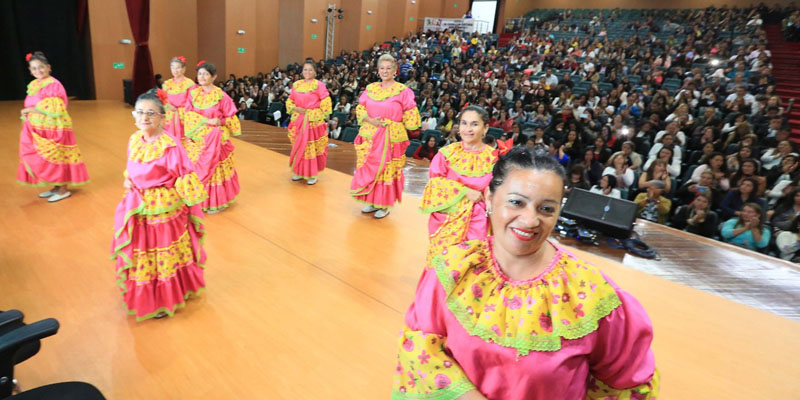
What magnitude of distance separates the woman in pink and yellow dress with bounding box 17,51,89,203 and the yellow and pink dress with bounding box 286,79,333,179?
2.15 metres

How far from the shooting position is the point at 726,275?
3.87m

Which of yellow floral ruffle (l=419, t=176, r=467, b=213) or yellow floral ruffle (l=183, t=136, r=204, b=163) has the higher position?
yellow floral ruffle (l=419, t=176, r=467, b=213)

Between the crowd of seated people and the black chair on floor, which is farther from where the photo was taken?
the crowd of seated people

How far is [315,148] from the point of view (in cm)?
543

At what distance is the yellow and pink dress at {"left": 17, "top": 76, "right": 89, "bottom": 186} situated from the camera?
4.19 meters

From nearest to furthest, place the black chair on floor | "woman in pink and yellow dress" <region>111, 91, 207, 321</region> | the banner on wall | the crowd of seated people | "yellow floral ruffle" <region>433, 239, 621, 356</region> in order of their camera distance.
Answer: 1. "yellow floral ruffle" <region>433, 239, 621, 356</region>
2. the black chair on floor
3. "woman in pink and yellow dress" <region>111, 91, 207, 321</region>
4. the crowd of seated people
5. the banner on wall

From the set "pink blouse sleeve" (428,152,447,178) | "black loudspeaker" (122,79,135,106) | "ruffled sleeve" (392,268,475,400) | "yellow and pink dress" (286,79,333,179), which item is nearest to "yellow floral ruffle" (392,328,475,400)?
"ruffled sleeve" (392,268,475,400)

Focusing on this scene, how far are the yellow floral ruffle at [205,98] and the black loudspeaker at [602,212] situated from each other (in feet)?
11.7

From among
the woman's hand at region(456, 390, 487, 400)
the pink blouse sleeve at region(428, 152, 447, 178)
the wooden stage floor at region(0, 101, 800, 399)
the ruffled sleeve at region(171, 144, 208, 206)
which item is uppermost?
the pink blouse sleeve at region(428, 152, 447, 178)

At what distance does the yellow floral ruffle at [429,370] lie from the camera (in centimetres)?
113

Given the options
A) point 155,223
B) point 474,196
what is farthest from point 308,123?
point 474,196

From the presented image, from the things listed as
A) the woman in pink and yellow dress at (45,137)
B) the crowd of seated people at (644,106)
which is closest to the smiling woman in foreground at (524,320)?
the crowd of seated people at (644,106)

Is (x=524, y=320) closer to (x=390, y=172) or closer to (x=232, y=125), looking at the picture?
(x=390, y=172)

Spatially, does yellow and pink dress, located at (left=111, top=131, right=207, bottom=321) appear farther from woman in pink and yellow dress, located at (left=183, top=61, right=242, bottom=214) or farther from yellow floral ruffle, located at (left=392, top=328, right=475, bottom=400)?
yellow floral ruffle, located at (left=392, top=328, right=475, bottom=400)
